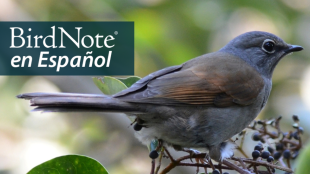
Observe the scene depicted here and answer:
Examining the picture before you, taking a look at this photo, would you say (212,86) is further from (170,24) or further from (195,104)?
(170,24)

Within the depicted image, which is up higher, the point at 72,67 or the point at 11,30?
the point at 11,30

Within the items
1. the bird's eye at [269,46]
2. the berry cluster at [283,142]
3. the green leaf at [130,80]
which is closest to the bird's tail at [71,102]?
the green leaf at [130,80]

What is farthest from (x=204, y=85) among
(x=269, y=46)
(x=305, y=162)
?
(x=305, y=162)

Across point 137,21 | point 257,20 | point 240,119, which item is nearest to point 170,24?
point 137,21

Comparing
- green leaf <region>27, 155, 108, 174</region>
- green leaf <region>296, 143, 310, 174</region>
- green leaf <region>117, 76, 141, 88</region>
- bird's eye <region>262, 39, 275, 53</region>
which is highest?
bird's eye <region>262, 39, 275, 53</region>

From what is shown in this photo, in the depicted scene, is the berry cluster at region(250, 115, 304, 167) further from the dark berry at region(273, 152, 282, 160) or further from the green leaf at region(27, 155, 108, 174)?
the green leaf at region(27, 155, 108, 174)

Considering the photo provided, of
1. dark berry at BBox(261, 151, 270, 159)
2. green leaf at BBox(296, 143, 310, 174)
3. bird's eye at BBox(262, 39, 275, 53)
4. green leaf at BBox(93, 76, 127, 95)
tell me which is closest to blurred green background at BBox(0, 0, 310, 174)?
bird's eye at BBox(262, 39, 275, 53)
